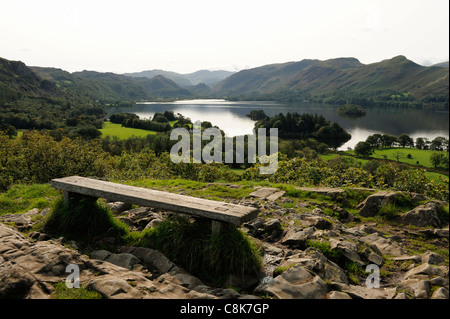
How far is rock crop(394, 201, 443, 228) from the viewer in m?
8.17

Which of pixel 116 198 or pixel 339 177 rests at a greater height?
pixel 116 198

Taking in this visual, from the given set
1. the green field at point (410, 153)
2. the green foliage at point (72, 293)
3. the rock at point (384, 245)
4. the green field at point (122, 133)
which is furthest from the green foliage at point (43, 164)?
the green field at point (122, 133)

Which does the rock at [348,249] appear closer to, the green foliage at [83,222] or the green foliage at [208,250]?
the green foliage at [208,250]

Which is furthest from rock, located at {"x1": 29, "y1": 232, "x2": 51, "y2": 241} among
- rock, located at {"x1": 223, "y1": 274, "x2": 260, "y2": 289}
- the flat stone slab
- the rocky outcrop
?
the flat stone slab

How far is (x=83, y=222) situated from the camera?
657 centimetres

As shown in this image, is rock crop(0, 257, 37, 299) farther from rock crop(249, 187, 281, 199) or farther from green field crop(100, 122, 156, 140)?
green field crop(100, 122, 156, 140)

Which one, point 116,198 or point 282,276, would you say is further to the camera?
point 116,198

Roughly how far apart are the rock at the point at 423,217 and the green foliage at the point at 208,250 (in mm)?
5705

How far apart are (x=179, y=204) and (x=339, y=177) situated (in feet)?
37.2

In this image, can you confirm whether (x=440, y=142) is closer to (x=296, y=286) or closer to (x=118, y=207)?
(x=296, y=286)
